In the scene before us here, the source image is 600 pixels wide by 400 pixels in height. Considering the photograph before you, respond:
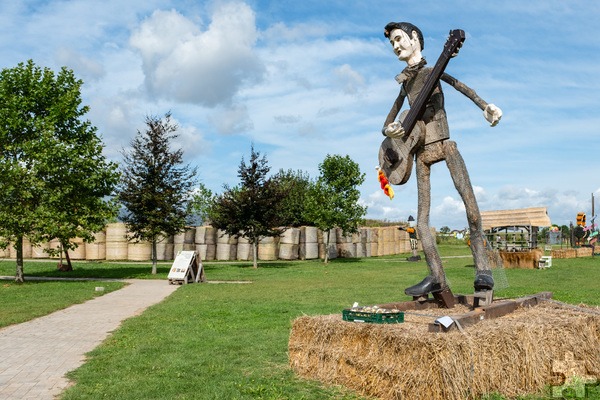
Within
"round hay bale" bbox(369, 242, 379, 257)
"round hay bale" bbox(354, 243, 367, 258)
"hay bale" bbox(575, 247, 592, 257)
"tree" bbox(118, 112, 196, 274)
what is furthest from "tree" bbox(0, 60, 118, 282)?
"hay bale" bbox(575, 247, 592, 257)

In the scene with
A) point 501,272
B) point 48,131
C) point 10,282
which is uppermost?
point 48,131

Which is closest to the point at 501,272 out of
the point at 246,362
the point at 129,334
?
the point at 246,362

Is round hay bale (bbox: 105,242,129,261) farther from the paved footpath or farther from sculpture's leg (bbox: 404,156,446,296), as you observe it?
sculpture's leg (bbox: 404,156,446,296)

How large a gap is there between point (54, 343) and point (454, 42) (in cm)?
704

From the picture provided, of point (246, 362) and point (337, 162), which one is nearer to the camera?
point (246, 362)

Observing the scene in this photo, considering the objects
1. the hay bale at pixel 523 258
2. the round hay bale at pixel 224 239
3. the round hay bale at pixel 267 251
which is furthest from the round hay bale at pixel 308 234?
the hay bale at pixel 523 258

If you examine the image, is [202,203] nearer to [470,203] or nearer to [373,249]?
[373,249]

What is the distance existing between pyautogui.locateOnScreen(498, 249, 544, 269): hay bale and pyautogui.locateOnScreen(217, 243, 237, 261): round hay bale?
16.3 m

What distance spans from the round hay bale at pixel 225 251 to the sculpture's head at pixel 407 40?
97.1 feet

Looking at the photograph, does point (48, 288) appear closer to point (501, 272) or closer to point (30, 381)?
Result: point (30, 381)

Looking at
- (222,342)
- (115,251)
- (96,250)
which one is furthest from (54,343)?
(96,250)

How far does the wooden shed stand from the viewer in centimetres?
2769

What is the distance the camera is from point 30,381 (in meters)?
6.32

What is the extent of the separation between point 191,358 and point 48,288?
1245 centimetres
